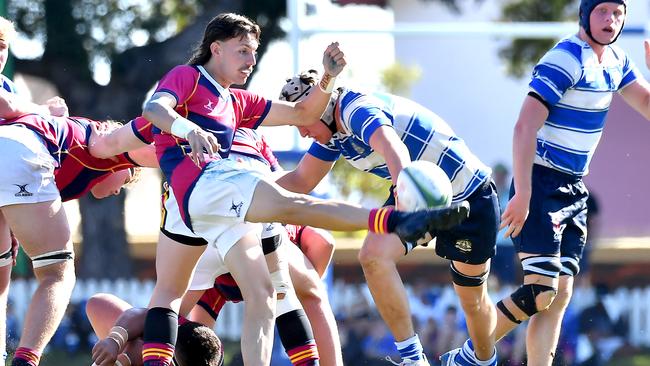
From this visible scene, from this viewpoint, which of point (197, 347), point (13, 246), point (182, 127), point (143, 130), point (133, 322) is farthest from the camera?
point (13, 246)

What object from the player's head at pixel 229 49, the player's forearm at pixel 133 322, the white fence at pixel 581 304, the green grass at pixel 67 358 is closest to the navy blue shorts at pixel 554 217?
the player's head at pixel 229 49

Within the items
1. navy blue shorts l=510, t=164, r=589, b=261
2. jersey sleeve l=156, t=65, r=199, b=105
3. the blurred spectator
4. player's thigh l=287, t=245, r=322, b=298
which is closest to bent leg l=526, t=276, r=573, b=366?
navy blue shorts l=510, t=164, r=589, b=261

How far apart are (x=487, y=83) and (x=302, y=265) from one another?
35.9ft

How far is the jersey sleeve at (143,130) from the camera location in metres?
Result: 6.23

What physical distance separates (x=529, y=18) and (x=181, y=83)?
10.9 metres

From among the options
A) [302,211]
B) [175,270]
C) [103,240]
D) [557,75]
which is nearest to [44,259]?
[175,270]

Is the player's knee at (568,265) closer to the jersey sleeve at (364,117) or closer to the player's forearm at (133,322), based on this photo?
the jersey sleeve at (364,117)

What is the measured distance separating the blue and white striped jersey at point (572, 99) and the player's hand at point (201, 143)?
178 centimetres

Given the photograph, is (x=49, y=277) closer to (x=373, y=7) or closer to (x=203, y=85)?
(x=203, y=85)

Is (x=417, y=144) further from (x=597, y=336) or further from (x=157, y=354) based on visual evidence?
(x=597, y=336)

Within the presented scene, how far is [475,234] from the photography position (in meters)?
6.42

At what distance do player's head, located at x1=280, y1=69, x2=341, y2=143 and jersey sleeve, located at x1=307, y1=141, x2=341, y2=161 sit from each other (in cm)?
20

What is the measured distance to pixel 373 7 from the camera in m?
14.9

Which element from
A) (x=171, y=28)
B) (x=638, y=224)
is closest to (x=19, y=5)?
(x=171, y=28)
